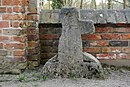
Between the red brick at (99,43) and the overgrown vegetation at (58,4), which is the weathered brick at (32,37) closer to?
the red brick at (99,43)

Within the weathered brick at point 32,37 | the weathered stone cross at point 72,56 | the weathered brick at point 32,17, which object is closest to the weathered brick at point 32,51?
the weathered brick at point 32,37

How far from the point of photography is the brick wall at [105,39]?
473 centimetres

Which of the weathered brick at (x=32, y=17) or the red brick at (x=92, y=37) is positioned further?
the red brick at (x=92, y=37)

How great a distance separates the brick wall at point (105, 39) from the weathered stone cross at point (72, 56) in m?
0.65

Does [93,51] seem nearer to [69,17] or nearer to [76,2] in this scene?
[69,17]

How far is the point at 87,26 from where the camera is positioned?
410cm

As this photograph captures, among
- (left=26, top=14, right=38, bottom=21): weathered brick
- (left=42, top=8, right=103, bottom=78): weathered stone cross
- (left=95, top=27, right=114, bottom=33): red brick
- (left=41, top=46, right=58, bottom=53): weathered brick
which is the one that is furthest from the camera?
(left=41, top=46, right=58, bottom=53): weathered brick

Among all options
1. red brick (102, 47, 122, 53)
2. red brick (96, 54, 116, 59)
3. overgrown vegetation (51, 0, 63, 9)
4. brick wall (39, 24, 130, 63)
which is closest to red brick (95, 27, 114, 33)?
brick wall (39, 24, 130, 63)

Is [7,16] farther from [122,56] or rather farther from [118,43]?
[122,56]

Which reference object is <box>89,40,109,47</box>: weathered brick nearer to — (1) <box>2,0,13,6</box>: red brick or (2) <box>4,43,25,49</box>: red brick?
(2) <box>4,43,25,49</box>: red brick

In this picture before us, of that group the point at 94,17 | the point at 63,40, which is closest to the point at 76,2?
the point at 94,17

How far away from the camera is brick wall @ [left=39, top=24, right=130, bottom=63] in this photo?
186 inches

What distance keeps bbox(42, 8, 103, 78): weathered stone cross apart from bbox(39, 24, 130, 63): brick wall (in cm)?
65

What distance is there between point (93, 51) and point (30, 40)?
97 cm
